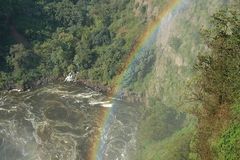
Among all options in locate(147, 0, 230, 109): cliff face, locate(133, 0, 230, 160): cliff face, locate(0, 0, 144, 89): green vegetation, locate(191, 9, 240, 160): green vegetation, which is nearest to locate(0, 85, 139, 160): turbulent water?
locate(133, 0, 230, 160): cliff face

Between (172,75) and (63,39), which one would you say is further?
(63,39)

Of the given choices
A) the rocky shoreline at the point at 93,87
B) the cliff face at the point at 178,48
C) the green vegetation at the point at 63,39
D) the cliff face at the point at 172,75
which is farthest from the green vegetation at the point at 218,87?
the green vegetation at the point at 63,39

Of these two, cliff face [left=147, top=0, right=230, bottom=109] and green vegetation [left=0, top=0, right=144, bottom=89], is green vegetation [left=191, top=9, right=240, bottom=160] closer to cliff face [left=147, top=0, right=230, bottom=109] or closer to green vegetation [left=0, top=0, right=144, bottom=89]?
cliff face [left=147, top=0, right=230, bottom=109]

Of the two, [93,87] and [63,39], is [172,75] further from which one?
[63,39]

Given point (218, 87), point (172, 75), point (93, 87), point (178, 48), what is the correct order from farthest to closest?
point (93, 87)
point (178, 48)
point (172, 75)
point (218, 87)

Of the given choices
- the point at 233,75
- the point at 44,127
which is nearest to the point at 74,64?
the point at 44,127

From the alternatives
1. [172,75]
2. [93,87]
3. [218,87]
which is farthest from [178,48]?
[218,87]

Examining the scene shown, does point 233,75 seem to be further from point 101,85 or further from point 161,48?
point 101,85
